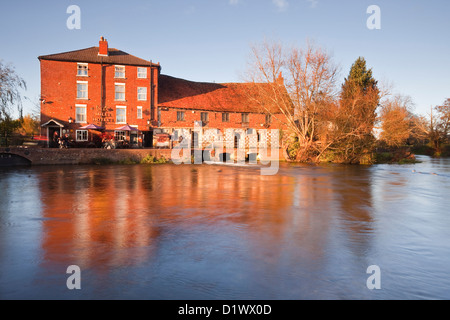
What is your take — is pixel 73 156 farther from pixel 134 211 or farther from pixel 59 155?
pixel 134 211

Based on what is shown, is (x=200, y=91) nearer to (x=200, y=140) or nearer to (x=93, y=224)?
(x=200, y=140)

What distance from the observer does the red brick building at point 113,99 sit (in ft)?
114

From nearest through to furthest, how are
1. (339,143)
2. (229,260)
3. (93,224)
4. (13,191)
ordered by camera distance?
(229,260)
(93,224)
(13,191)
(339,143)

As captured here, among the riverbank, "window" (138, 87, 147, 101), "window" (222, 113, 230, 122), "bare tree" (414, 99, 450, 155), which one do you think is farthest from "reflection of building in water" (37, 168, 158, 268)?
"bare tree" (414, 99, 450, 155)

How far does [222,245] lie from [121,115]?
1283 inches

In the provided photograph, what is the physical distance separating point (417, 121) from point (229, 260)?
191 feet

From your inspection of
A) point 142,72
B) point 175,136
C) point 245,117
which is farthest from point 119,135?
point 245,117

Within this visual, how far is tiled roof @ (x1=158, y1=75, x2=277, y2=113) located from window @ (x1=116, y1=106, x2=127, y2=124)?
424 centimetres

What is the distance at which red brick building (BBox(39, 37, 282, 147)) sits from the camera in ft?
114

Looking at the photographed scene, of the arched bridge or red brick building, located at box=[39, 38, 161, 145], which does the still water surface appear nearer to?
the arched bridge

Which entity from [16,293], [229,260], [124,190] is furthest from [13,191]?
[229,260]

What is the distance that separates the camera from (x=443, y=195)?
14.2 metres

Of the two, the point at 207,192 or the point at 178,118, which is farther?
the point at 178,118
